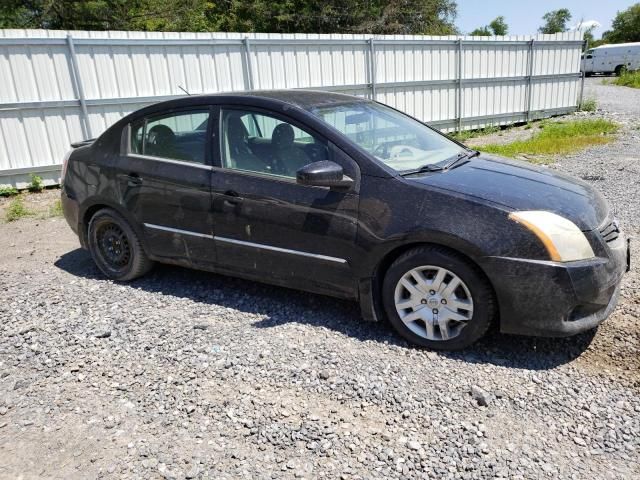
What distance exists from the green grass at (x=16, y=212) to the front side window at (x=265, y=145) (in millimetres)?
5005

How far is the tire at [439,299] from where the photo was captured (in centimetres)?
326

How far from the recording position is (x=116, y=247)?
4863 mm

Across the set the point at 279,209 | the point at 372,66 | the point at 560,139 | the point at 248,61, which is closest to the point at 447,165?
the point at 279,209

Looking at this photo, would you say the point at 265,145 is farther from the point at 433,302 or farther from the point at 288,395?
the point at 288,395

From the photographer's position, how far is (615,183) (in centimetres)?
774

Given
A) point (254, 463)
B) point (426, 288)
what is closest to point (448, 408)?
point (426, 288)

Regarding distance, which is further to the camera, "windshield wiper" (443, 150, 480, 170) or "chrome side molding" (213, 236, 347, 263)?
"windshield wiper" (443, 150, 480, 170)

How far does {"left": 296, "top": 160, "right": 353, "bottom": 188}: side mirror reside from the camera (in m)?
3.44

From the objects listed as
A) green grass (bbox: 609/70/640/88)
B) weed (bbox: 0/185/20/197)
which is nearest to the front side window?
weed (bbox: 0/185/20/197)

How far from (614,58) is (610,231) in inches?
1570

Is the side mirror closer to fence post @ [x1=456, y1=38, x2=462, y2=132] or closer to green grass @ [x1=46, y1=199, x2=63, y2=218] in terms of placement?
green grass @ [x1=46, y1=199, x2=63, y2=218]

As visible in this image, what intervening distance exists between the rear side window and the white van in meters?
37.4

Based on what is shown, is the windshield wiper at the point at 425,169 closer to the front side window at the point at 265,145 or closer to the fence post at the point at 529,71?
the front side window at the point at 265,145

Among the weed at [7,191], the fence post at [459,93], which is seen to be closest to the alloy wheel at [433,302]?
the weed at [7,191]
